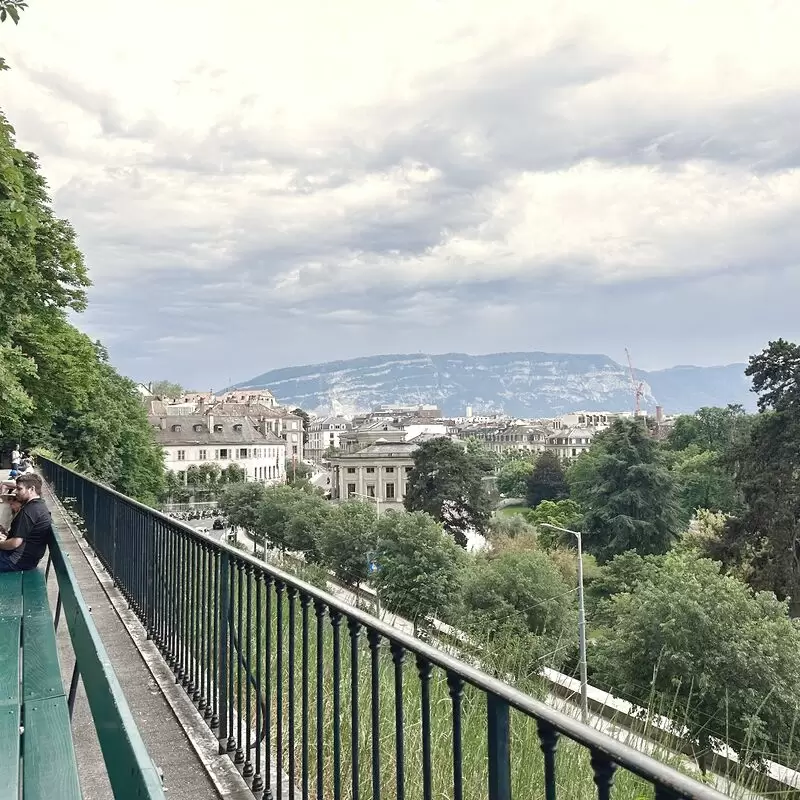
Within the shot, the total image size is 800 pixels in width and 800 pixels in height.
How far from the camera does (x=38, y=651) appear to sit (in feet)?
11.3

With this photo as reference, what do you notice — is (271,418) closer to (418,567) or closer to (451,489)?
(451,489)

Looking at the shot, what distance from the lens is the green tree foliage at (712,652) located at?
74.2ft

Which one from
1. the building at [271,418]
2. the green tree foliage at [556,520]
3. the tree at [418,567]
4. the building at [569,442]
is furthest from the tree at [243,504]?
the building at [569,442]

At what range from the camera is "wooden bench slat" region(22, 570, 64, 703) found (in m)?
2.92

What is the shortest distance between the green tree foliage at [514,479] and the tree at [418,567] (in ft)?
270

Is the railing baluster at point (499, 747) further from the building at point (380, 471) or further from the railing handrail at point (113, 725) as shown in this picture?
the building at point (380, 471)

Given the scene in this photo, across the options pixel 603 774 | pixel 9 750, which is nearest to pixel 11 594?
pixel 9 750

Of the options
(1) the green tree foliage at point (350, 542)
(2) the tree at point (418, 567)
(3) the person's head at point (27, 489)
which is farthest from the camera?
(1) the green tree foliage at point (350, 542)

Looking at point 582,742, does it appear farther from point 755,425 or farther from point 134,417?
point 134,417

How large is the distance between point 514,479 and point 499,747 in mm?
130743

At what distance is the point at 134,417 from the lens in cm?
5247

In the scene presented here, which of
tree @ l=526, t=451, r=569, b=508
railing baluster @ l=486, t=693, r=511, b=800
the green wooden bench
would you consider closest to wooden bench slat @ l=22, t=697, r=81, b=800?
the green wooden bench

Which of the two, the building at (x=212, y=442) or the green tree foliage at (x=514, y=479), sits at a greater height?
the building at (x=212, y=442)

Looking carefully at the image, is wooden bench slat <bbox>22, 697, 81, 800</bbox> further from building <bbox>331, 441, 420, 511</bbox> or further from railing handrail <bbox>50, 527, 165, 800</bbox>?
building <bbox>331, 441, 420, 511</bbox>
